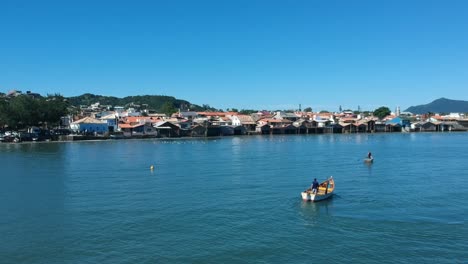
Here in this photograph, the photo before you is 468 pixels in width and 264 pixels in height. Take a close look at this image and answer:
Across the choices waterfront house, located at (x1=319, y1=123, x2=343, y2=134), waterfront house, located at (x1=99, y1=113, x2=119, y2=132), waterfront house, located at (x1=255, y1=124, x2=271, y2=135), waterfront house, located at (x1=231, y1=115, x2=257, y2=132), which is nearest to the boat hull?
waterfront house, located at (x1=99, y1=113, x2=119, y2=132)

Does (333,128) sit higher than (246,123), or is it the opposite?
(246,123)

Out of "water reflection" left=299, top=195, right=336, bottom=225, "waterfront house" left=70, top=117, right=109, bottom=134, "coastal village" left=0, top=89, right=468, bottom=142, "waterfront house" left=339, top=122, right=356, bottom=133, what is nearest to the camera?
"water reflection" left=299, top=195, right=336, bottom=225

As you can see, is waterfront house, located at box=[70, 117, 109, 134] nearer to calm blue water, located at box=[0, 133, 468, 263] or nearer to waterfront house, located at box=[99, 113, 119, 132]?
waterfront house, located at box=[99, 113, 119, 132]

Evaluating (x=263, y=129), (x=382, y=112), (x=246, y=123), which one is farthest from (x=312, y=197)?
(x=382, y=112)

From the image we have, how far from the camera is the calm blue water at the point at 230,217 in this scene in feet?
52.9

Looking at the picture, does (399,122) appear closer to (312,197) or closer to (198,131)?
(198,131)

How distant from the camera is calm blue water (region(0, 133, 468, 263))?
1611 centimetres

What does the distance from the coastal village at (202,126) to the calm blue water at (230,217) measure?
52714 mm

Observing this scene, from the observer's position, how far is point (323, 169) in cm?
3922

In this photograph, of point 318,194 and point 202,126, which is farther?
point 202,126

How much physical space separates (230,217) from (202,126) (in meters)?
82.1

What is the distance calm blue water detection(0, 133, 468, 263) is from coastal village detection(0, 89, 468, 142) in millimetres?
52714

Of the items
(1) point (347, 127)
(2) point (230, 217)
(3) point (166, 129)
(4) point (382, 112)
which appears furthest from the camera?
(4) point (382, 112)

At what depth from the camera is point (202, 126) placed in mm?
102562
